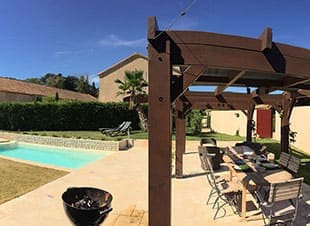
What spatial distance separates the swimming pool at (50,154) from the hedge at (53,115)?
7.02m

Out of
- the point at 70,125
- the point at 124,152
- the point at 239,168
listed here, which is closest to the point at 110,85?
the point at 70,125

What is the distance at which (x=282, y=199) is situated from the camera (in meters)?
5.03

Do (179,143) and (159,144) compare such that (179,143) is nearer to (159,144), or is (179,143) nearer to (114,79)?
(159,144)

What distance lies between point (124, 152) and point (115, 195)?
8454 millimetres

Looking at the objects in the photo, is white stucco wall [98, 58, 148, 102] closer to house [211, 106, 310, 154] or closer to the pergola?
house [211, 106, 310, 154]

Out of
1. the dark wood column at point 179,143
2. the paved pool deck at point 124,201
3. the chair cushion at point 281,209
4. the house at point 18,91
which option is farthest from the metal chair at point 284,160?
the house at point 18,91

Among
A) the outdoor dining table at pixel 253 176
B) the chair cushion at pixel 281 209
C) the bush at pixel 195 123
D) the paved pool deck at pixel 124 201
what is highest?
the bush at pixel 195 123

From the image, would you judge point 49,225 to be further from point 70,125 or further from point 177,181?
point 70,125

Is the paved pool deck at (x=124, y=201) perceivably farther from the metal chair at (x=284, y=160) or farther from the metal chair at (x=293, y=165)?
the metal chair at (x=284, y=160)

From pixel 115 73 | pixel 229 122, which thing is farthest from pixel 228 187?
pixel 115 73

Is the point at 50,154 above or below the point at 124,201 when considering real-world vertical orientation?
below

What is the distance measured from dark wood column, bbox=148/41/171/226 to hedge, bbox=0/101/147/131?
24.7 metres

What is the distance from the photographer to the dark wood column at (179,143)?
9867mm

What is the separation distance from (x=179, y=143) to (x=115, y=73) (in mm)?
26221
